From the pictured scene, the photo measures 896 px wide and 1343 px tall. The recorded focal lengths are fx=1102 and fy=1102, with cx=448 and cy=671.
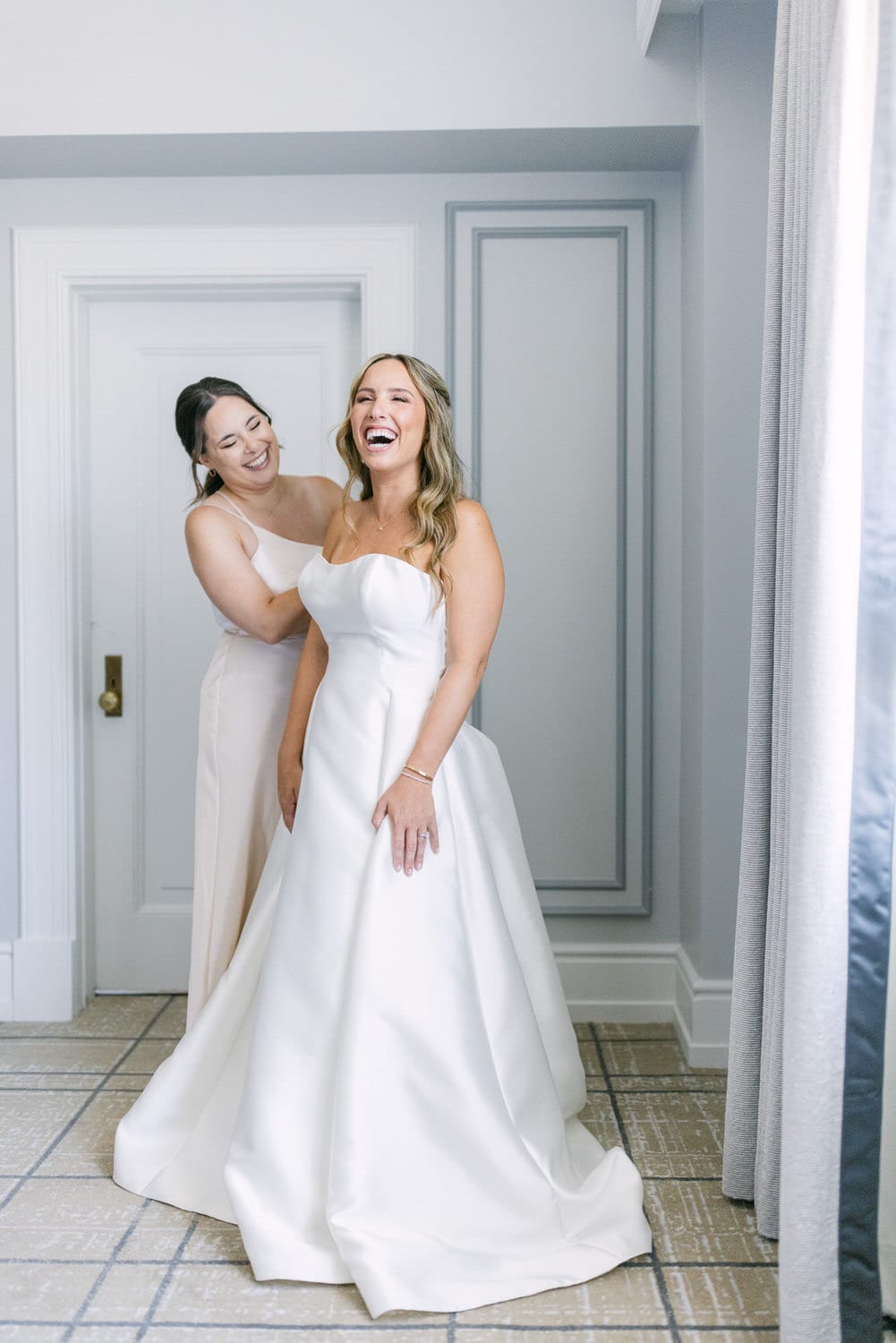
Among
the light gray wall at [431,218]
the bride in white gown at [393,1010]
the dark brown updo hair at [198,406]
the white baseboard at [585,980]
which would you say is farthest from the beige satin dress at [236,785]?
the light gray wall at [431,218]

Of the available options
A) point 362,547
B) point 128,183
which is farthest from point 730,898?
point 128,183

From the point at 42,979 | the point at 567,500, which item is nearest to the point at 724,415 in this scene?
the point at 567,500

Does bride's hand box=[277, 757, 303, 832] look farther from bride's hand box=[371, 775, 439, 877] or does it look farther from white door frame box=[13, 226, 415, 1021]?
white door frame box=[13, 226, 415, 1021]

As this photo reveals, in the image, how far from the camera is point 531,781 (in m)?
3.16

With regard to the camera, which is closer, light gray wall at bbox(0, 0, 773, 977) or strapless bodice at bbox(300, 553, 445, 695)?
strapless bodice at bbox(300, 553, 445, 695)

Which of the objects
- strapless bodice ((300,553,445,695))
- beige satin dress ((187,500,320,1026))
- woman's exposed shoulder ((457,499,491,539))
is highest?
woman's exposed shoulder ((457,499,491,539))

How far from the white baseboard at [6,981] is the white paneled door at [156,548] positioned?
0.87 feet

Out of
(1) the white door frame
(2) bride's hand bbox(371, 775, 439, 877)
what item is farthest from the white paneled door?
(2) bride's hand bbox(371, 775, 439, 877)

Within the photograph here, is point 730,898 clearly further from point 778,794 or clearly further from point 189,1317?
point 189,1317

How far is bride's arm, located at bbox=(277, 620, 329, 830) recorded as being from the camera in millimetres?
2314

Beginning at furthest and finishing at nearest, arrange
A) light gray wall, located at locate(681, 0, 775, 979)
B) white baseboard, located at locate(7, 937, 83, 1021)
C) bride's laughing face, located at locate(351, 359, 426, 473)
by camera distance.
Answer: white baseboard, located at locate(7, 937, 83, 1021)
light gray wall, located at locate(681, 0, 775, 979)
bride's laughing face, located at locate(351, 359, 426, 473)

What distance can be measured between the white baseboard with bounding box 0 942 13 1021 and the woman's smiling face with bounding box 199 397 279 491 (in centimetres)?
162

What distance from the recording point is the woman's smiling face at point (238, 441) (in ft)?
8.04

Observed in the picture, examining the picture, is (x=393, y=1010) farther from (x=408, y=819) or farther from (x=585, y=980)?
(x=585, y=980)
